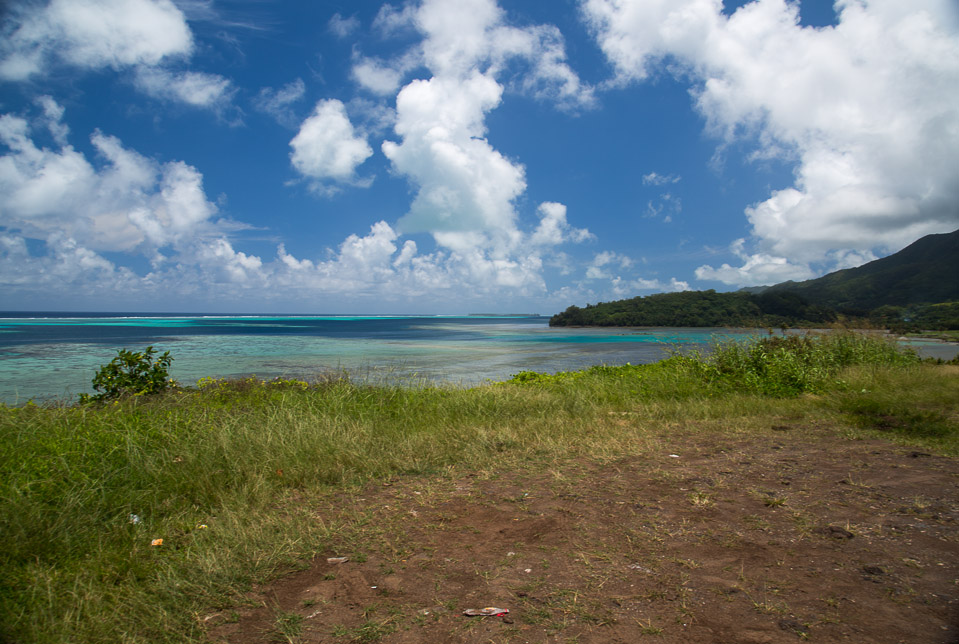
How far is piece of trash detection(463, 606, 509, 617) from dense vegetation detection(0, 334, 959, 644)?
1.14 metres

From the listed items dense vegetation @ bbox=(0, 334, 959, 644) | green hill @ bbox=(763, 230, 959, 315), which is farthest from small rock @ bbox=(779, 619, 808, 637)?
green hill @ bbox=(763, 230, 959, 315)

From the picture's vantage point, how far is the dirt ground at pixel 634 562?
7.60 ft

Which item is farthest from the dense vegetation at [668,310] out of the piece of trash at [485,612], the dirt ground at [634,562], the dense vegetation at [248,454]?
the piece of trash at [485,612]

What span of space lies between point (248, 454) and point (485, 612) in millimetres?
3458

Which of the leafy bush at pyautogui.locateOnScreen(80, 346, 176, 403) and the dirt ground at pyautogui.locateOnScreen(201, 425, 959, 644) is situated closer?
the dirt ground at pyautogui.locateOnScreen(201, 425, 959, 644)

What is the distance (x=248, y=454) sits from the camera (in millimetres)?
4930

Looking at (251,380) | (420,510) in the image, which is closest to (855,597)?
(420,510)

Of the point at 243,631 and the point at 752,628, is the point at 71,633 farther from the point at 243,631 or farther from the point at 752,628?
the point at 752,628

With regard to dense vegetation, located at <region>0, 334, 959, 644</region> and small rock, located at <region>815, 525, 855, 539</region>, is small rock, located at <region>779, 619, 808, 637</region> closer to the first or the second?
small rock, located at <region>815, 525, 855, 539</region>

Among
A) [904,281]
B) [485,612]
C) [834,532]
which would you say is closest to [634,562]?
[485,612]

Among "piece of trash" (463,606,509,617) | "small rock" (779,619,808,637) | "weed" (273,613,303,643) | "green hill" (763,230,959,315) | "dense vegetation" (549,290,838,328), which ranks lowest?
"weed" (273,613,303,643)

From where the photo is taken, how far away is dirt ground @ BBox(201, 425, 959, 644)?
2.32 meters

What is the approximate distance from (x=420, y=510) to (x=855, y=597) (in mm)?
2799

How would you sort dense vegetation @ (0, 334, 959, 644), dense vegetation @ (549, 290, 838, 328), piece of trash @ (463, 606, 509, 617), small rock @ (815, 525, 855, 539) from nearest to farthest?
1. piece of trash @ (463, 606, 509, 617)
2. dense vegetation @ (0, 334, 959, 644)
3. small rock @ (815, 525, 855, 539)
4. dense vegetation @ (549, 290, 838, 328)
